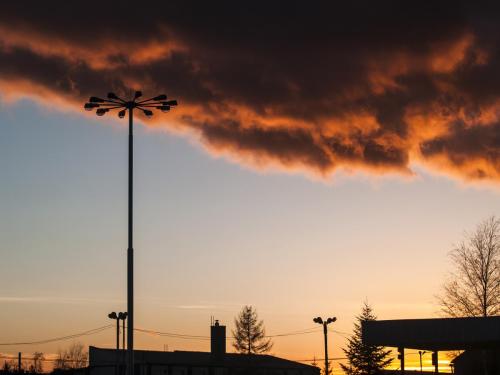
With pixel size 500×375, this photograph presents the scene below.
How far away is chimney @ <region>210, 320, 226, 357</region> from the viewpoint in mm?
110000

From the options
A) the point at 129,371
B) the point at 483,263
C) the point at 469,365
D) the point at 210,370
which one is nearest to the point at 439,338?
the point at 129,371

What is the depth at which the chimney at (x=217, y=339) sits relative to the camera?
110m

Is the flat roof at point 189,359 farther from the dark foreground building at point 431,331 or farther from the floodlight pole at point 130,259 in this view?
the floodlight pole at point 130,259

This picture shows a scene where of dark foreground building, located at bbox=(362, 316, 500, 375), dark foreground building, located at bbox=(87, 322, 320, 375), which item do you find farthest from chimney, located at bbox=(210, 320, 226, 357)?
dark foreground building, located at bbox=(362, 316, 500, 375)

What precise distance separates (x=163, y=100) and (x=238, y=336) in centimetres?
8150

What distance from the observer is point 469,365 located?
279ft

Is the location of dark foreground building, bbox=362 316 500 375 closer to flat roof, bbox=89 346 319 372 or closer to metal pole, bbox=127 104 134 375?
metal pole, bbox=127 104 134 375

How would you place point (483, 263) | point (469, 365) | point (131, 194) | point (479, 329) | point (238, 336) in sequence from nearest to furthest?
point (131, 194), point (479, 329), point (483, 263), point (469, 365), point (238, 336)

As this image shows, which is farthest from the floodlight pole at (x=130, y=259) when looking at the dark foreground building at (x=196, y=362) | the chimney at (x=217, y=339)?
the chimney at (x=217, y=339)

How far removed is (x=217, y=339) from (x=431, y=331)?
67397mm

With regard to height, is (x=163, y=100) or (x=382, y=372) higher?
(x=163, y=100)

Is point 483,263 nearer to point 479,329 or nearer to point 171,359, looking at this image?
point 479,329

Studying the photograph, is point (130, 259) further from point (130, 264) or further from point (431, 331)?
point (431, 331)

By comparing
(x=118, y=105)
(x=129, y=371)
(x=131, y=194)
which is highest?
(x=118, y=105)
